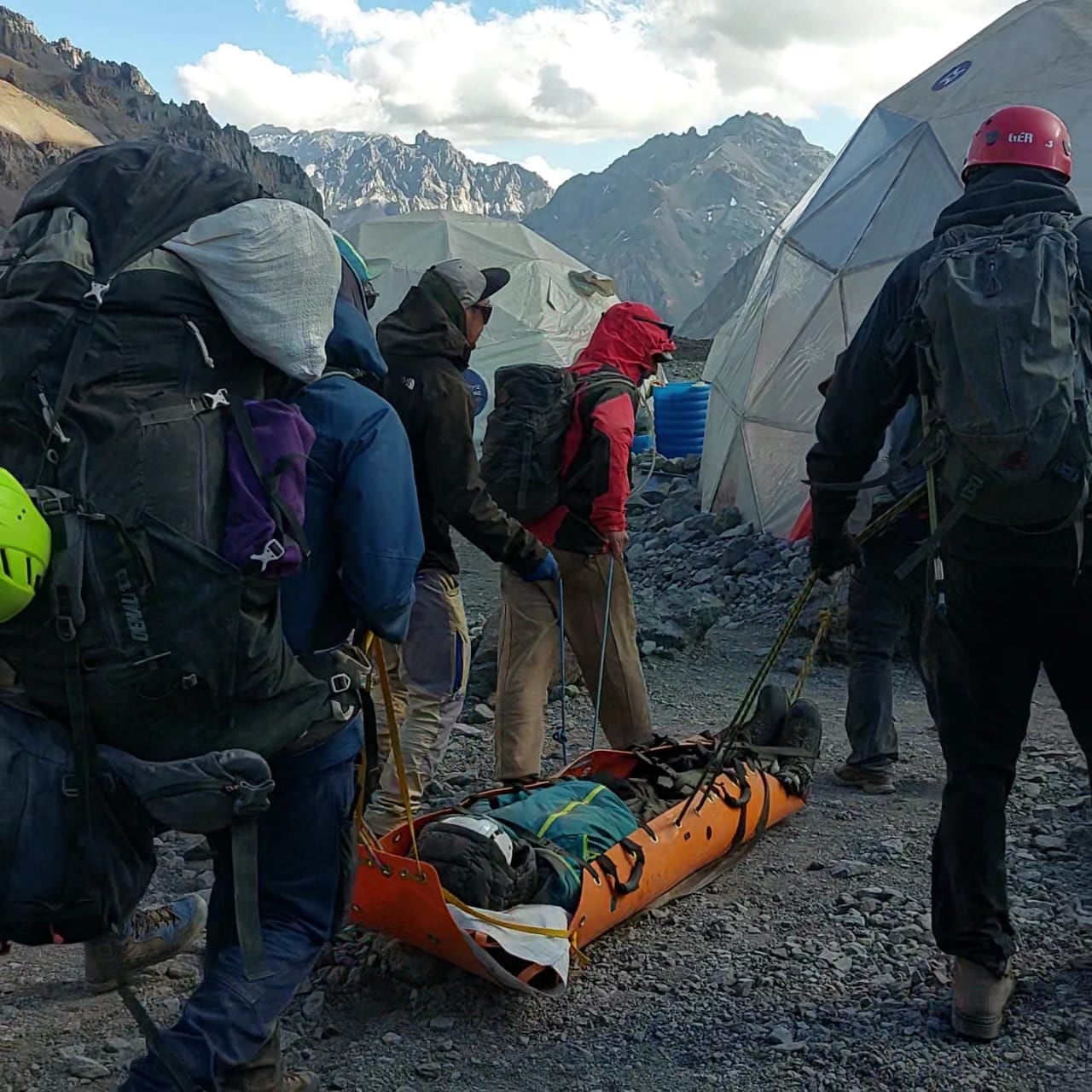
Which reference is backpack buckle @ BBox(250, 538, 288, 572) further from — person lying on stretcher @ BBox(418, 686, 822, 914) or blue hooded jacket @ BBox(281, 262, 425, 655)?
person lying on stretcher @ BBox(418, 686, 822, 914)

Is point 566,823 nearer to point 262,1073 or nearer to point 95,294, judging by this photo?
point 262,1073

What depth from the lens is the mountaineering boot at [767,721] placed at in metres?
5.26

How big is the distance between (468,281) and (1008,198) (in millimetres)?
2121

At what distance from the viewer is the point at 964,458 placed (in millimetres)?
2982

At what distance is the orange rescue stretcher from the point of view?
3.38 m

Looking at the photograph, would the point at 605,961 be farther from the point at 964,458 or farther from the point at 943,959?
the point at 964,458

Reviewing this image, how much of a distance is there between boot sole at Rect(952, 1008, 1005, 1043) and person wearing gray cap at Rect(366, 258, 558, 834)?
2208mm

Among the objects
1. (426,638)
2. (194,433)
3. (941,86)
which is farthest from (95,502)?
(941,86)

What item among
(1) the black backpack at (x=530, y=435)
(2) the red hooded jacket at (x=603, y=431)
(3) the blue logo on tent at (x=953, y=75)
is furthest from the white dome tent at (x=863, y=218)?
(1) the black backpack at (x=530, y=435)

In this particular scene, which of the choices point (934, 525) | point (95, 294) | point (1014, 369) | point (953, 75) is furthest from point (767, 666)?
point (953, 75)

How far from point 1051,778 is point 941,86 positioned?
739 cm

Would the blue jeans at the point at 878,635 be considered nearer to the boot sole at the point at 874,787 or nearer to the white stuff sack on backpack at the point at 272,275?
the boot sole at the point at 874,787

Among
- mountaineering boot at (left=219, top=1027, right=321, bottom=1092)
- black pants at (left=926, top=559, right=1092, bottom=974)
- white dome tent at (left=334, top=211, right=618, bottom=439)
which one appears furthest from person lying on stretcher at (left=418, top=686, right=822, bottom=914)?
white dome tent at (left=334, top=211, right=618, bottom=439)

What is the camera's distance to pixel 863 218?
10.9m
